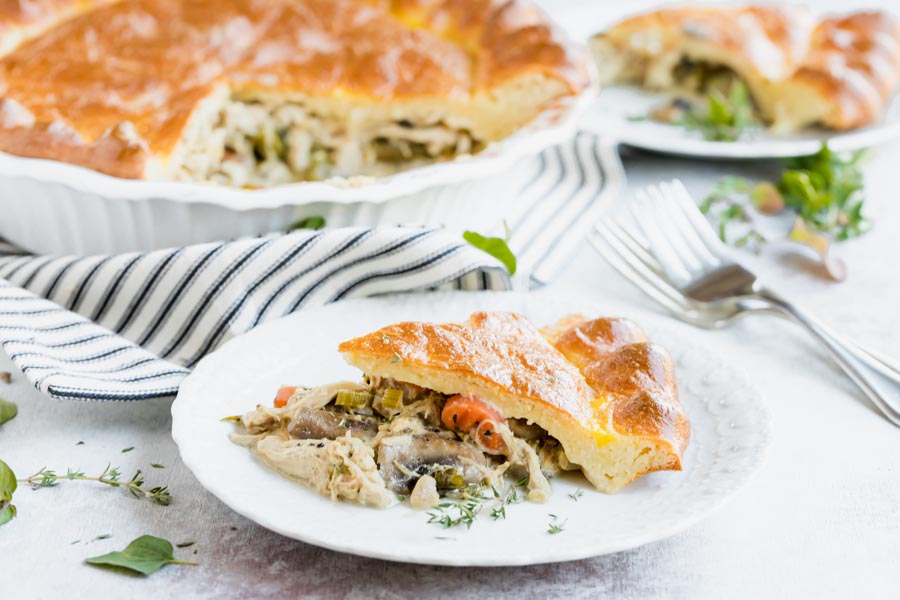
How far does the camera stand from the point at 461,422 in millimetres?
2430

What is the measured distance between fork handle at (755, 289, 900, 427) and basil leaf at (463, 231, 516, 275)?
2.75 ft

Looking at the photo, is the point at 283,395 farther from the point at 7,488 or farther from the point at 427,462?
the point at 7,488

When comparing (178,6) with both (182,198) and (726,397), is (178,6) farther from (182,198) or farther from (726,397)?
(726,397)

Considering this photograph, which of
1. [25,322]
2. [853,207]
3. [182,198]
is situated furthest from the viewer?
[853,207]

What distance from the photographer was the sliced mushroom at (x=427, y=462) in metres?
2.35

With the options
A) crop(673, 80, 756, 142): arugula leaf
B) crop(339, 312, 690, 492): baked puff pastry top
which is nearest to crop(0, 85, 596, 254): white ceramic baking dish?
crop(339, 312, 690, 492): baked puff pastry top

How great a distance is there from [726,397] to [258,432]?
1.09 m

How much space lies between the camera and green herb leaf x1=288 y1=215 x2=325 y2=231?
3520mm

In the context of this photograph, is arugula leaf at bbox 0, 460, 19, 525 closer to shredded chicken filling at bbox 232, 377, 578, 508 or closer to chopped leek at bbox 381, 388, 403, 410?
shredded chicken filling at bbox 232, 377, 578, 508

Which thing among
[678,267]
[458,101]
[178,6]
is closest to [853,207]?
[678,267]

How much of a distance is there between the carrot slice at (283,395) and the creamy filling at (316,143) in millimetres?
1837

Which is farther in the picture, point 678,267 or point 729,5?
point 729,5

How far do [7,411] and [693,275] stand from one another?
6.67ft

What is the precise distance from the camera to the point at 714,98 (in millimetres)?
4887
